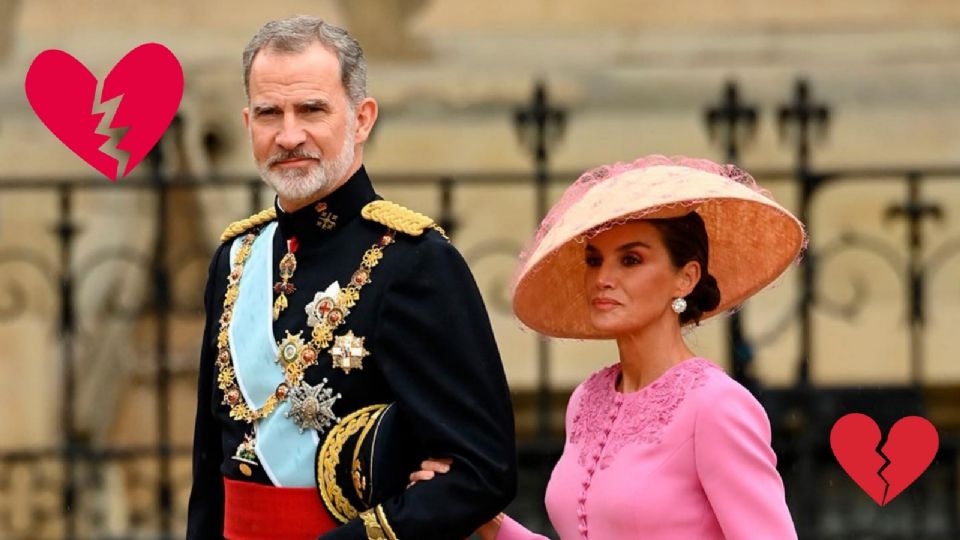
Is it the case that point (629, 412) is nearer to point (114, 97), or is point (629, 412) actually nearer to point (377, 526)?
point (377, 526)

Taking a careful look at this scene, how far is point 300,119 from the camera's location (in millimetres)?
4008

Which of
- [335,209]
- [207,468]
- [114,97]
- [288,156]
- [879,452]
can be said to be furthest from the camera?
[879,452]

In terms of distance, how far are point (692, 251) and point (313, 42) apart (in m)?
0.69

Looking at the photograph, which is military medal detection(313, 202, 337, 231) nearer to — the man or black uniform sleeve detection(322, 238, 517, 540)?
the man

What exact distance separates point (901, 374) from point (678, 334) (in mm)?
4697

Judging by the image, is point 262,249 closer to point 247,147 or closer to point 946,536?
point 946,536

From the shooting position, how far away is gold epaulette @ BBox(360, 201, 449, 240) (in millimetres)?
4074

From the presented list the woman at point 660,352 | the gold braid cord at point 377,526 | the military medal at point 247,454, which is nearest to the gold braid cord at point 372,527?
the gold braid cord at point 377,526

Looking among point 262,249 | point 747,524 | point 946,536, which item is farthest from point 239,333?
point 946,536

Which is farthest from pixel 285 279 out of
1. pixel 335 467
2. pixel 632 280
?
pixel 632 280

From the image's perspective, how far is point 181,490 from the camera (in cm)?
834

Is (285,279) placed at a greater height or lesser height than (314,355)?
greater

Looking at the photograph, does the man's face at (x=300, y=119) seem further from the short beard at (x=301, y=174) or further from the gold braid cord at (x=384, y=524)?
the gold braid cord at (x=384, y=524)

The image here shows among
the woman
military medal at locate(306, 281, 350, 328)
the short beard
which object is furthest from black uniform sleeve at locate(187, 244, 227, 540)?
the woman
